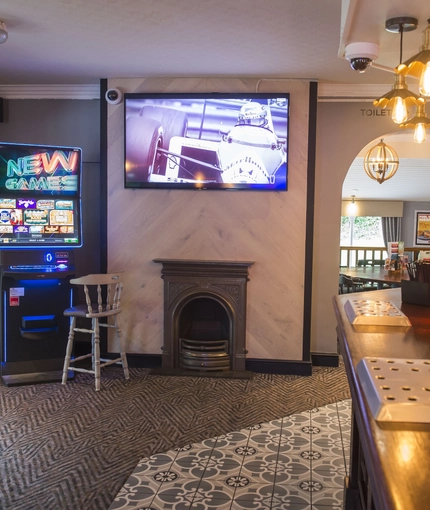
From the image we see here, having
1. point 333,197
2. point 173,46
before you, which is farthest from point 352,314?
point 333,197

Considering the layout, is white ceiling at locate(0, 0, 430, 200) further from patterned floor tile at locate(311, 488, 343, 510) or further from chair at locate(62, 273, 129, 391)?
patterned floor tile at locate(311, 488, 343, 510)

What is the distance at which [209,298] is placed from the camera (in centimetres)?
503

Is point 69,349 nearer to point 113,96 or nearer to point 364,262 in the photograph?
point 113,96

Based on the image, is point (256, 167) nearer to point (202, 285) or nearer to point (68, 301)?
point (202, 285)

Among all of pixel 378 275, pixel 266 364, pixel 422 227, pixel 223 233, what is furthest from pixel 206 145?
pixel 422 227

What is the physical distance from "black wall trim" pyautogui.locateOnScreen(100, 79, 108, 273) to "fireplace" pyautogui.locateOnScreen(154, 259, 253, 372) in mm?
576

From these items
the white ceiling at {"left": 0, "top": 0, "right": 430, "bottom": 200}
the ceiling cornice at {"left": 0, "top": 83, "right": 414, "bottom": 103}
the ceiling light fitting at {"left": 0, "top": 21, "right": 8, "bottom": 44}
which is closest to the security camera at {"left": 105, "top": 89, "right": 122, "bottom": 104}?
the white ceiling at {"left": 0, "top": 0, "right": 430, "bottom": 200}

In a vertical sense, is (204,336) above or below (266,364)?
above

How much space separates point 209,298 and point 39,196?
5.85 feet

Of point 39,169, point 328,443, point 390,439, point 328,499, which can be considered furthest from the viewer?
point 39,169

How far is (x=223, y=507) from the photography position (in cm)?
260

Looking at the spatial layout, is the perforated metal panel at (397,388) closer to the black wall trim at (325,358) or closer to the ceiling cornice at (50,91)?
the black wall trim at (325,358)

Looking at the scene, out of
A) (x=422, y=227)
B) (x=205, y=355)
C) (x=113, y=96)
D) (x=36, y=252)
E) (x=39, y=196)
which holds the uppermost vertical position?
(x=113, y=96)

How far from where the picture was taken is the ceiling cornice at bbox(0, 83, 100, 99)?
5258 millimetres
